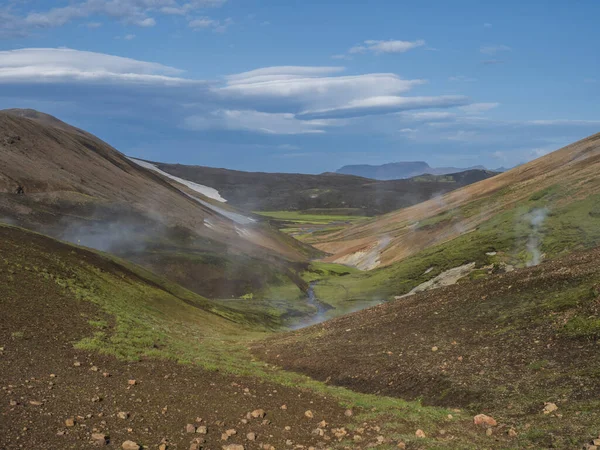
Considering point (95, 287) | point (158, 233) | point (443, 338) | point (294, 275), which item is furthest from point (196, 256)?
point (443, 338)

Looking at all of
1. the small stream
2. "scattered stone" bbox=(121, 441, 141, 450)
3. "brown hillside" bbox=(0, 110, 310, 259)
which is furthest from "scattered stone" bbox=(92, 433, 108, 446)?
"brown hillside" bbox=(0, 110, 310, 259)

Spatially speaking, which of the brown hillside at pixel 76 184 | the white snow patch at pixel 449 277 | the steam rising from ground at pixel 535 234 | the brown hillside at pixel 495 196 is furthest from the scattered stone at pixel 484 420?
the brown hillside at pixel 76 184

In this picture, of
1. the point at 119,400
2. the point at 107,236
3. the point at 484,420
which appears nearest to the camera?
the point at 119,400

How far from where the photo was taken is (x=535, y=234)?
87.2 m

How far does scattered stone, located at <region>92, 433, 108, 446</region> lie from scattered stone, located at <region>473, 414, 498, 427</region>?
13669 millimetres

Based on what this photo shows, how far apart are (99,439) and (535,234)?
82094 millimetres

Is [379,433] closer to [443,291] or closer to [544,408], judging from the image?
[544,408]

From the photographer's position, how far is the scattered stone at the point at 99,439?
17.2 metres

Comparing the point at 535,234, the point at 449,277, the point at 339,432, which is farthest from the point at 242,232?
the point at 339,432

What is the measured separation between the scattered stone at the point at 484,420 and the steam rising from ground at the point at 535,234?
184 ft

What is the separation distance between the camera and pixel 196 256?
112375mm

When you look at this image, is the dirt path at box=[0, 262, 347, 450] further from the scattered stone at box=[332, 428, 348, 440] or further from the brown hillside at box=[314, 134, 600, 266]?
the brown hillside at box=[314, 134, 600, 266]

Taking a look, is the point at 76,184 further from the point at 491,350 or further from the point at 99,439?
the point at 99,439

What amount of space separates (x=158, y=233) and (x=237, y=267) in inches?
890
